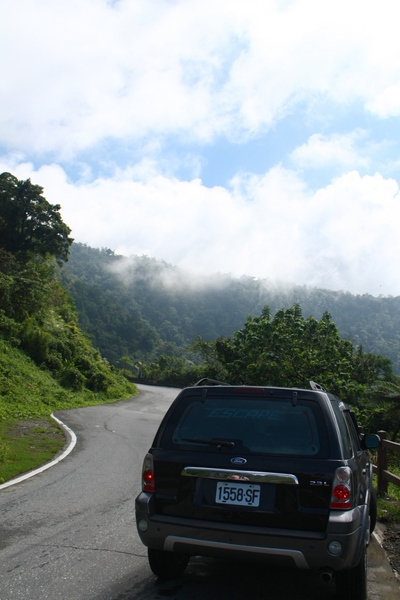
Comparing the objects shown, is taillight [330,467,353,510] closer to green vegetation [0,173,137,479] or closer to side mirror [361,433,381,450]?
side mirror [361,433,381,450]

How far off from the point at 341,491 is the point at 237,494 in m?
0.79

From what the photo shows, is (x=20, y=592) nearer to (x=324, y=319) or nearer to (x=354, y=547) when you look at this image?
(x=354, y=547)

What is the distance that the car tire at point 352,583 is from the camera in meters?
4.23

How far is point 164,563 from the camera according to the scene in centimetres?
466

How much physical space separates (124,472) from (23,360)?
23.7m

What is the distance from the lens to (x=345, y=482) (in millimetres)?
4000

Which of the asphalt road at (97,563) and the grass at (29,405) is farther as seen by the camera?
the grass at (29,405)

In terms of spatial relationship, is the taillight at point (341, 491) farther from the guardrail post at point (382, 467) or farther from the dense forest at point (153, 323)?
the dense forest at point (153, 323)

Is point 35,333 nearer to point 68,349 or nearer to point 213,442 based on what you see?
point 68,349

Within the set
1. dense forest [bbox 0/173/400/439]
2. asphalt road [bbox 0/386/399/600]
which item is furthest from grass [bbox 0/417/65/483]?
dense forest [bbox 0/173/400/439]

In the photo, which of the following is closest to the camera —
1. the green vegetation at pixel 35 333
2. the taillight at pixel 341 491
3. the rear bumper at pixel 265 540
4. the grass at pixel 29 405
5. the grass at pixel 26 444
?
→ the rear bumper at pixel 265 540

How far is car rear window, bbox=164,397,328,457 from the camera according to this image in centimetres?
420

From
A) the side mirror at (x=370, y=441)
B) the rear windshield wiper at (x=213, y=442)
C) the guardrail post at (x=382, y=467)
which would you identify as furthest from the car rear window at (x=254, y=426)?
the guardrail post at (x=382, y=467)

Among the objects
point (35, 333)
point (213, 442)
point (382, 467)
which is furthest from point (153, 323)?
point (213, 442)
